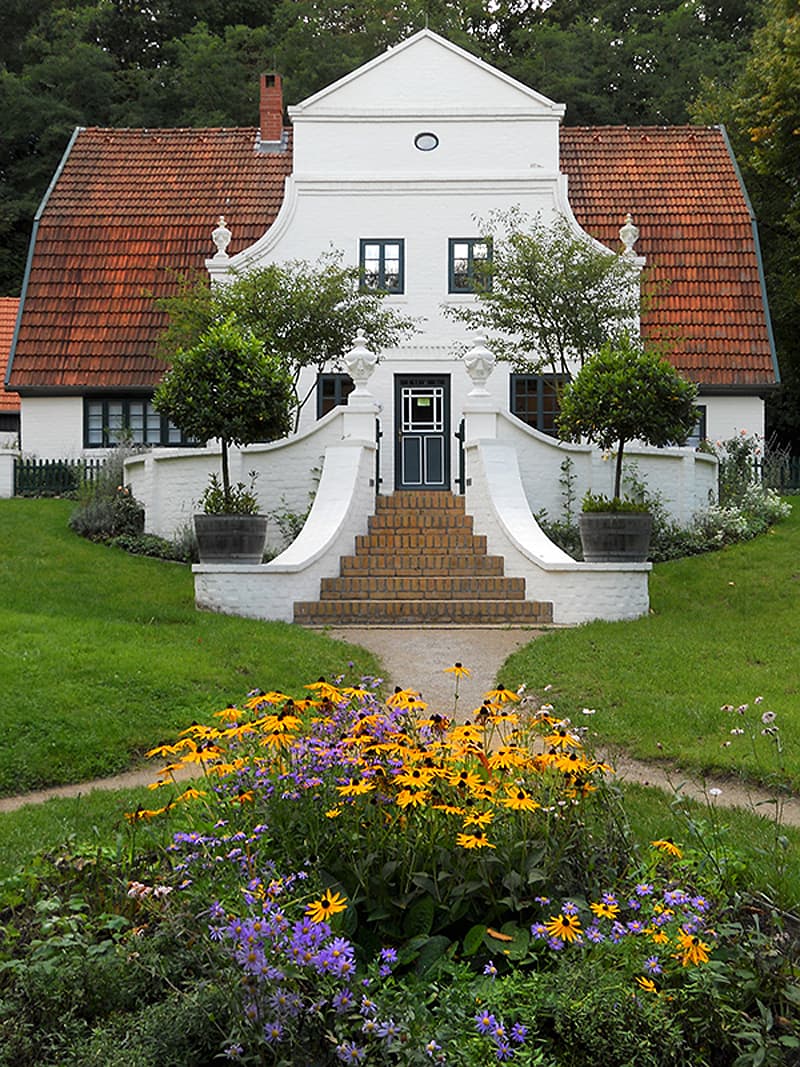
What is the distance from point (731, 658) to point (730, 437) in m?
15.1

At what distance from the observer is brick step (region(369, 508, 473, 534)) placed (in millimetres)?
17500

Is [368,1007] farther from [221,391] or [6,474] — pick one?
[6,474]

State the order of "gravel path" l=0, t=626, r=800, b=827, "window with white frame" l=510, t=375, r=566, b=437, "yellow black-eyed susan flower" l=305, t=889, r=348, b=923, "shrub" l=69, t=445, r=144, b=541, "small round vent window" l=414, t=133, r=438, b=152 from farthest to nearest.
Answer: "small round vent window" l=414, t=133, r=438, b=152 < "window with white frame" l=510, t=375, r=566, b=437 < "shrub" l=69, t=445, r=144, b=541 < "gravel path" l=0, t=626, r=800, b=827 < "yellow black-eyed susan flower" l=305, t=889, r=348, b=923

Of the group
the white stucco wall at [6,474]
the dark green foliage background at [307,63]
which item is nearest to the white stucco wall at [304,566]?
the white stucco wall at [6,474]

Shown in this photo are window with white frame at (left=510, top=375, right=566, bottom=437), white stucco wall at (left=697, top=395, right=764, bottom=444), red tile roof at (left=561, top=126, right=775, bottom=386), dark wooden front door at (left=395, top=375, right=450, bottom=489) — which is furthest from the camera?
white stucco wall at (left=697, top=395, right=764, bottom=444)

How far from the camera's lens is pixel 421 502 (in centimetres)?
1845

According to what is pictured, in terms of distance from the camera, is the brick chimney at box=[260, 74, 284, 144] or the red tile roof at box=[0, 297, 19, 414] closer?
the brick chimney at box=[260, 74, 284, 144]

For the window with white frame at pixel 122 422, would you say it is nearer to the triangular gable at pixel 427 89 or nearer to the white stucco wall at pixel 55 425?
the white stucco wall at pixel 55 425

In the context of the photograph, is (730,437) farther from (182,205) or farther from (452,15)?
(452,15)

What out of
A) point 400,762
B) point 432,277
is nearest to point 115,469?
point 432,277

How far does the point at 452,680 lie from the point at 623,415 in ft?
18.0

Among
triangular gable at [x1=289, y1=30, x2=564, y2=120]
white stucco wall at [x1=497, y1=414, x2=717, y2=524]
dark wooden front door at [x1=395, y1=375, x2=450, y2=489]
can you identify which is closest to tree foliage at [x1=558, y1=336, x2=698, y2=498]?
white stucco wall at [x1=497, y1=414, x2=717, y2=524]

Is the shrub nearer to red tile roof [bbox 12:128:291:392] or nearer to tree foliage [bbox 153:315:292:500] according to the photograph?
tree foliage [bbox 153:315:292:500]

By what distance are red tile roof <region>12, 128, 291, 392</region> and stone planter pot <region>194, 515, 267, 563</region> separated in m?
11.6
